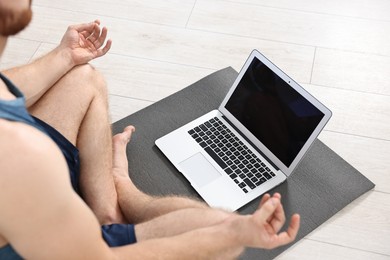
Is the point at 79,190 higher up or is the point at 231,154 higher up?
the point at 231,154

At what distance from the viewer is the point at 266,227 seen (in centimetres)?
108

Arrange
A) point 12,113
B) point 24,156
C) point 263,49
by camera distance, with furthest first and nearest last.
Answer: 1. point 263,49
2. point 12,113
3. point 24,156

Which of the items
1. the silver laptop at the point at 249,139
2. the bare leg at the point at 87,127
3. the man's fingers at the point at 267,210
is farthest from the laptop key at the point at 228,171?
the man's fingers at the point at 267,210

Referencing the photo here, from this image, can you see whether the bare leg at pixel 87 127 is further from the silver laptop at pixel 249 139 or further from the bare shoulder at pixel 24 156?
the bare shoulder at pixel 24 156

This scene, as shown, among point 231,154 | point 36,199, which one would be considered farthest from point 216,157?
point 36,199

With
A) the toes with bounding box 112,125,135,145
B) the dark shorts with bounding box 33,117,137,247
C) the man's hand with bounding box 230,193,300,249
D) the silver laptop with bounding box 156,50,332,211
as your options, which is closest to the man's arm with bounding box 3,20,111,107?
the dark shorts with bounding box 33,117,137,247

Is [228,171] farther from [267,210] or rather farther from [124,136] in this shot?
[267,210]

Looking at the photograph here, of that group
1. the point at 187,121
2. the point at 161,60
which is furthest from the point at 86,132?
the point at 161,60

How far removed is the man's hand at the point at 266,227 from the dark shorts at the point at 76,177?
274 millimetres

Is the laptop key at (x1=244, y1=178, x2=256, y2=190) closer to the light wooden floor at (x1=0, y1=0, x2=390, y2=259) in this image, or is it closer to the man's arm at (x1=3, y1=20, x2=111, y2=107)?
the light wooden floor at (x1=0, y1=0, x2=390, y2=259)

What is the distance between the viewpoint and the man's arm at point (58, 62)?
4.55 feet

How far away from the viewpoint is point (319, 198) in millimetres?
1536

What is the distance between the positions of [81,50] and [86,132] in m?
0.26

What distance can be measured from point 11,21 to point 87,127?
0.56 meters
